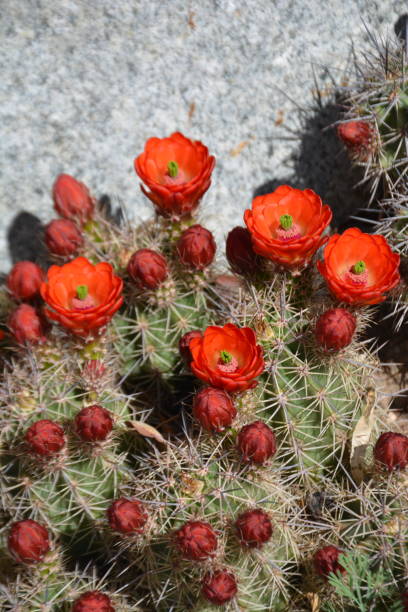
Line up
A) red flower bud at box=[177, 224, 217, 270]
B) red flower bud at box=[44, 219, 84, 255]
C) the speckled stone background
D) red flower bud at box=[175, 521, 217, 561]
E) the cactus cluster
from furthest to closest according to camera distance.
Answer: the speckled stone background → red flower bud at box=[44, 219, 84, 255] → the cactus cluster → red flower bud at box=[177, 224, 217, 270] → red flower bud at box=[175, 521, 217, 561]

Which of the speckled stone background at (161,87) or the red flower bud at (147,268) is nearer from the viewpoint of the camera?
the red flower bud at (147,268)

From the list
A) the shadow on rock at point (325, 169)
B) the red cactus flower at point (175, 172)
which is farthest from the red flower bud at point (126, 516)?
the shadow on rock at point (325, 169)

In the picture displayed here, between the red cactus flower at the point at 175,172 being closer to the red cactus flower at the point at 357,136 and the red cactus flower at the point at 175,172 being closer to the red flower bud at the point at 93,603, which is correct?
the red cactus flower at the point at 357,136

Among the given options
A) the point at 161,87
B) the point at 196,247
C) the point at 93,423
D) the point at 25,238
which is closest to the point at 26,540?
the point at 93,423

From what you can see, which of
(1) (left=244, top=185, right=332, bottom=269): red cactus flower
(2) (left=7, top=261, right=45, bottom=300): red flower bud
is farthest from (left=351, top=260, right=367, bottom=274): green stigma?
(2) (left=7, top=261, right=45, bottom=300): red flower bud

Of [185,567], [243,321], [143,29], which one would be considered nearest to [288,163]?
[143,29]

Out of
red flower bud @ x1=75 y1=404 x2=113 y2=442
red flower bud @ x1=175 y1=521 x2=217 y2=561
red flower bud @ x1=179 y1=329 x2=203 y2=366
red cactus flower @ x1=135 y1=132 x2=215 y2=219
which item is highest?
red cactus flower @ x1=135 y1=132 x2=215 y2=219

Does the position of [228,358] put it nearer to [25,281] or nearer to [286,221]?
[286,221]

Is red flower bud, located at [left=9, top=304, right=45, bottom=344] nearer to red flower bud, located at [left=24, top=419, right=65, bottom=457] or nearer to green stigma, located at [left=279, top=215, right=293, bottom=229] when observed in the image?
red flower bud, located at [left=24, top=419, right=65, bottom=457]
